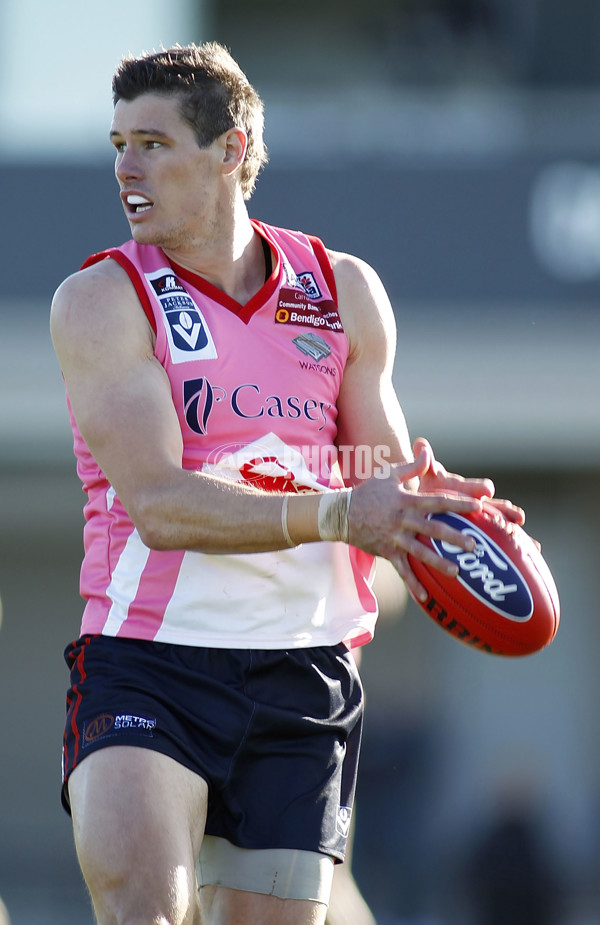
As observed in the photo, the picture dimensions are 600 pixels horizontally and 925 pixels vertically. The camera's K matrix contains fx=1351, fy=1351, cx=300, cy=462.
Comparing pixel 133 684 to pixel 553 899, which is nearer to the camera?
pixel 133 684

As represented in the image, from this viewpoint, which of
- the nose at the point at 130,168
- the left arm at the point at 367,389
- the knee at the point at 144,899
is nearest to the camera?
the knee at the point at 144,899

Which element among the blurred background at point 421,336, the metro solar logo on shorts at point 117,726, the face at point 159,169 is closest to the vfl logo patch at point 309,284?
the face at point 159,169

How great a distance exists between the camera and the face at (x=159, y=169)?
3438 millimetres

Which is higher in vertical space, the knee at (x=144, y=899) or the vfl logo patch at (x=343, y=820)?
the vfl logo patch at (x=343, y=820)

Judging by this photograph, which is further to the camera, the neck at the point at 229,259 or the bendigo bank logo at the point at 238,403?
the neck at the point at 229,259

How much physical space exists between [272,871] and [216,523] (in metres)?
0.88

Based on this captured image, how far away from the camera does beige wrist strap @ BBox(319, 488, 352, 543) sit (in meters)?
3.02

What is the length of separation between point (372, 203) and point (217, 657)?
7.62 metres

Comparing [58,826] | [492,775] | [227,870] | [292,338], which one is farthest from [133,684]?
[58,826]

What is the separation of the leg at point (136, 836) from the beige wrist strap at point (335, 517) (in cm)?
64

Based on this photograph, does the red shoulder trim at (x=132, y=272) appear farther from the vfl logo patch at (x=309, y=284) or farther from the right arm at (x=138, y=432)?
the vfl logo patch at (x=309, y=284)

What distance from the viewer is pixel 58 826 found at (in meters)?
11.5

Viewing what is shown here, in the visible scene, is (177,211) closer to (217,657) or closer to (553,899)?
(217,657)

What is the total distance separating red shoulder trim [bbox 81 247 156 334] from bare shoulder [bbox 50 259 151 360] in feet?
0.04
